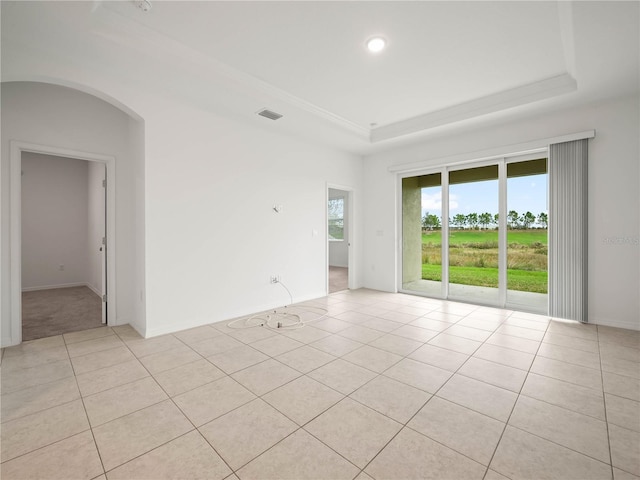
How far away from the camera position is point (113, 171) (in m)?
3.80

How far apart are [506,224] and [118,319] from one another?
587cm

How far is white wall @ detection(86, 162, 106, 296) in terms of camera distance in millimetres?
5188

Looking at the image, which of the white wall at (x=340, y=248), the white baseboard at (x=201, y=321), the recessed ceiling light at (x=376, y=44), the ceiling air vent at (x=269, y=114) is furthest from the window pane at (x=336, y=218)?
the recessed ceiling light at (x=376, y=44)

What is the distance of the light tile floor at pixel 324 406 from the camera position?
155 cm

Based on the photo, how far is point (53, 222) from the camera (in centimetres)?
592

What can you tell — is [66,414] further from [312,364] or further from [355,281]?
[355,281]

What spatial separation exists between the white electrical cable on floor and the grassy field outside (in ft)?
7.86

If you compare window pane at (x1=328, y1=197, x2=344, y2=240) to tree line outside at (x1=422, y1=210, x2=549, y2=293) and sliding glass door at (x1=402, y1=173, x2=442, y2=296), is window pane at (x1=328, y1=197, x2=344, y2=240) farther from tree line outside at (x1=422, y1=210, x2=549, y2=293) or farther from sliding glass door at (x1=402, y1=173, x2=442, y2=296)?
tree line outside at (x1=422, y1=210, x2=549, y2=293)

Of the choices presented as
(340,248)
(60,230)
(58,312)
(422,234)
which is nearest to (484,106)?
(422,234)

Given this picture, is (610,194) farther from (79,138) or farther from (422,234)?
(79,138)

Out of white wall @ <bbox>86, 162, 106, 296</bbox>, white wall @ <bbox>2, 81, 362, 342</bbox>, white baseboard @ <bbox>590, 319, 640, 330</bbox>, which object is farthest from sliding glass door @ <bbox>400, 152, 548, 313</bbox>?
white wall @ <bbox>86, 162, 106, 296</bbox>

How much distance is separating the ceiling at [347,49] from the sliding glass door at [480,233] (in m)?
1.15

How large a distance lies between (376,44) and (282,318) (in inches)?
137

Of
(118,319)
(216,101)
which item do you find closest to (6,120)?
(216,101)
